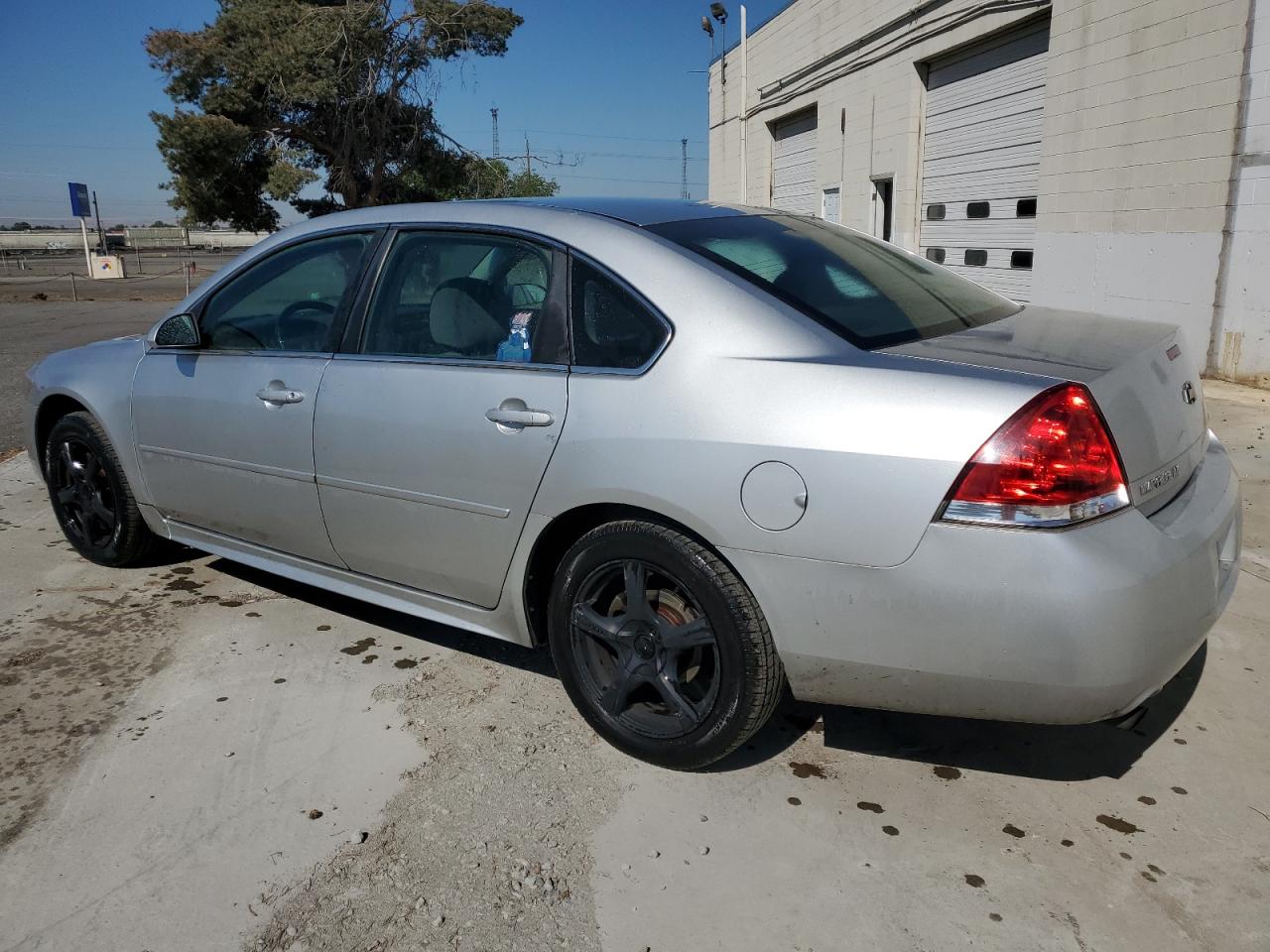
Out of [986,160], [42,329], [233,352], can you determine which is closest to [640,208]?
[233,352]

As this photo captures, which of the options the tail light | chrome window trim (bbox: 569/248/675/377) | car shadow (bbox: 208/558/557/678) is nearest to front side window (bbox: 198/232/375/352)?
chrome window trim (bbox: 569/248/675/377)

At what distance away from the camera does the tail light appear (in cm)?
207

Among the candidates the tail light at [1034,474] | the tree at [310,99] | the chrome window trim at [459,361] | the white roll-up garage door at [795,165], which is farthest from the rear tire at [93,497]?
the tree at [310,99]

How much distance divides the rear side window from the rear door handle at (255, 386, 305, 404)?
1090 millimetres

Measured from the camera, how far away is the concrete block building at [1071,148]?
7.50m

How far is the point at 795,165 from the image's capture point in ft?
59.4

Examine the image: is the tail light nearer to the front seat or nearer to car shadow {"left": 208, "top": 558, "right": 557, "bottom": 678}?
the front seat

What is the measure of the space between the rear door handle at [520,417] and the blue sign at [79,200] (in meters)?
31.1

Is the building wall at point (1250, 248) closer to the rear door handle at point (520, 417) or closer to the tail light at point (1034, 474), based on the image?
the tail light at point (1034, 474)

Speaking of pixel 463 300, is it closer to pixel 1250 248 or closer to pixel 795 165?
pixel 1250 248

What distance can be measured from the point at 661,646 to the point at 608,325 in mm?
880

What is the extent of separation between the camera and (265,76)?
2606 centimetres

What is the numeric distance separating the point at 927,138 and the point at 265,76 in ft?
65.9

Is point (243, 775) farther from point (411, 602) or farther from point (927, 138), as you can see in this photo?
point (927, 138)
